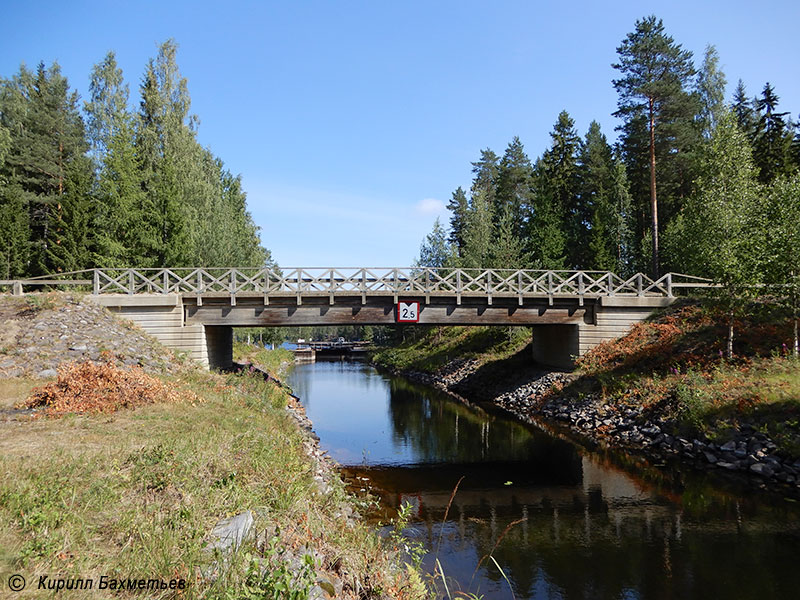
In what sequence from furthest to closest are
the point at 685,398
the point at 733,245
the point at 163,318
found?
the point at 163,318 → the point at 733,245 → the point at 685,398

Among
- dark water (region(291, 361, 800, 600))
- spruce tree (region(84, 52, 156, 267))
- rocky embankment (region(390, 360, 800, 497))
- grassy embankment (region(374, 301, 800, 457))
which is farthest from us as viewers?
spruce tree (region(84, 52, 156, 267))

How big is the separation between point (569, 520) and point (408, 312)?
14272mm

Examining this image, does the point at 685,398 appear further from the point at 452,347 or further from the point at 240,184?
the point at 240,184

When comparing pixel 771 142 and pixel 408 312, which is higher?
pixel 771 142

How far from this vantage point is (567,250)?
47.9 metres

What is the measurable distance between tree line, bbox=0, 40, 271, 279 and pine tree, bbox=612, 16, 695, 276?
29.3 metres

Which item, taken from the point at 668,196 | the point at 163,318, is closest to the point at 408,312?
the point at 163,318

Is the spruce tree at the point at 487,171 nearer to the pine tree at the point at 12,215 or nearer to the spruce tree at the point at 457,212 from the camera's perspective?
the spruce tree at the point at 457,212

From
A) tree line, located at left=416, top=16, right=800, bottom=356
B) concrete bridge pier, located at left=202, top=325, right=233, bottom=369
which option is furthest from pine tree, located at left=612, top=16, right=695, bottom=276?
concrete bridge pier, located at left=202, top=325, right=233, bottom=369

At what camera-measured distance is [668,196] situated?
41.4m

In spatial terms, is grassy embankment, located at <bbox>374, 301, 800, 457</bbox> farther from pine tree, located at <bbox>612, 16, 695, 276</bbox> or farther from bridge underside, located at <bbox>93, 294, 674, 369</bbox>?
pine tree, located at <bbox>612, 16, 695, 276</bbox>

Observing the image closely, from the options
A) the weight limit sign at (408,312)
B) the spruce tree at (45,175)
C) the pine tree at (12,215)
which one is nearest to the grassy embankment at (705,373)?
the weight limit sign at (408,312)

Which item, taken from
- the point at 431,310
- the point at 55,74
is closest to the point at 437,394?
the point at 431,310

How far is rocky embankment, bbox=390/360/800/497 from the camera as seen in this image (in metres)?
13.8
